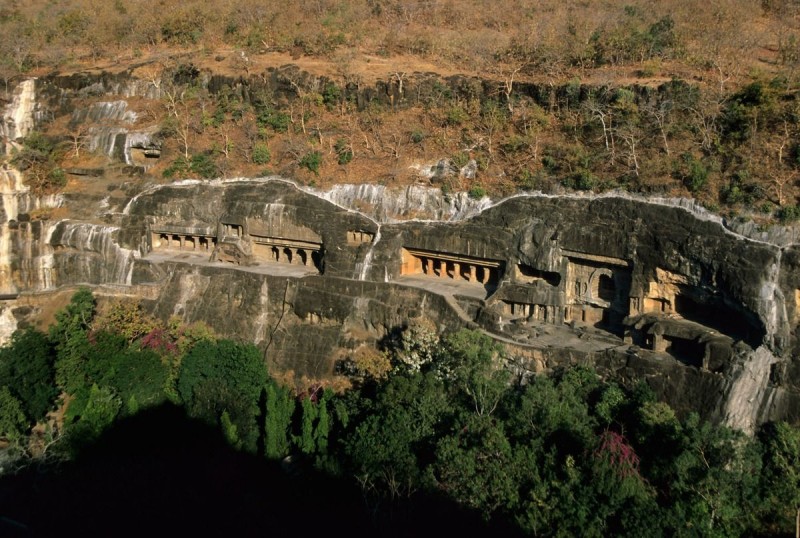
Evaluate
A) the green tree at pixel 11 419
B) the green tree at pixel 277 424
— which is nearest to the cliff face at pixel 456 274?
the green tree at pixel 277 424

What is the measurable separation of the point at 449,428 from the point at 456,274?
7.36 m

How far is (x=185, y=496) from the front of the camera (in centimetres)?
1783

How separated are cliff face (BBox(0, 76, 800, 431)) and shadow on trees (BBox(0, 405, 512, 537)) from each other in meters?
4.38

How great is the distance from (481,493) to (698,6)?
26.0m

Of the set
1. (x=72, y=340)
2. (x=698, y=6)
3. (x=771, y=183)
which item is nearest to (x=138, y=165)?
(x=72, y=340)

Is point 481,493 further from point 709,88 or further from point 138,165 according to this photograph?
point 138,165

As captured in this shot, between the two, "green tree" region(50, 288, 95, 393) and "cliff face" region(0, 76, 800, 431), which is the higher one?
"cliff face" region(0, 76, 800, 431)

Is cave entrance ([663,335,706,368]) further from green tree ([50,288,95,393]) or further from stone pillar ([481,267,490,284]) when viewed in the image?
green tree ([50,288,95,393])

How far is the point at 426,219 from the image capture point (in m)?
23.1

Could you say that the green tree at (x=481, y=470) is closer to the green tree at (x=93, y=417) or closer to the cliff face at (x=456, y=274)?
the cliff face at (x=456, y=274)

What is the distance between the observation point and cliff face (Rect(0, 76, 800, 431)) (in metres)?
17.4

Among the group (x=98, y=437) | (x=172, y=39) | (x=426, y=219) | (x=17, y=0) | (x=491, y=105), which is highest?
(x=17, y=0)

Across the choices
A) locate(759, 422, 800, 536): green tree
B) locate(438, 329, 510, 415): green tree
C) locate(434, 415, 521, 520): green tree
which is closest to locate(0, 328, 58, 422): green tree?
locate(438, 329, 510, 415): green tree

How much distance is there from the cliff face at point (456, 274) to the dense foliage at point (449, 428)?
106 centimetres
